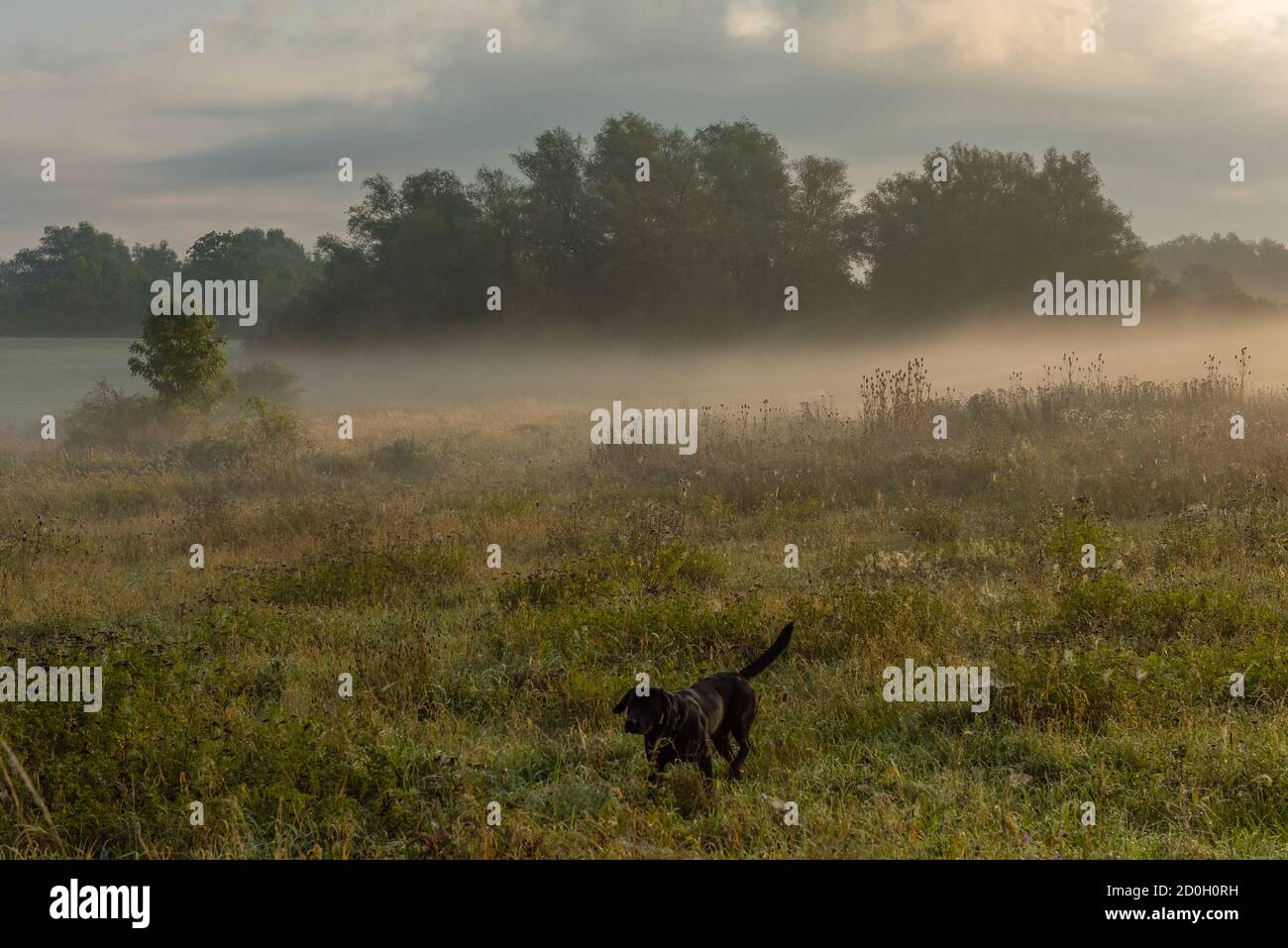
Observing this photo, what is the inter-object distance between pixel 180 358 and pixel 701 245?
30882 millimetres

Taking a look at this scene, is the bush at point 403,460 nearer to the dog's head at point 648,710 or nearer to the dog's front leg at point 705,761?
the dog's front leg at point 705,761

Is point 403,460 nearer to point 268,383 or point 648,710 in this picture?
point 648,710

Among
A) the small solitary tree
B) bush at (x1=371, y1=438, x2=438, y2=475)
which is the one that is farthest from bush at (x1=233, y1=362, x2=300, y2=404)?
bush at (x1=371, y1=438, x2=438, y2=475)

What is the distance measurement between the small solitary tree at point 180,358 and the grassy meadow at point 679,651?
9259 mm

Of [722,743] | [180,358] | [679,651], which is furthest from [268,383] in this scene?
[722,743]

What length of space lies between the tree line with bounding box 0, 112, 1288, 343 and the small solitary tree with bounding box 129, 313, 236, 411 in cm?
2668

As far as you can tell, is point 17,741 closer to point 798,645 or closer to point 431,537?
point 798,645

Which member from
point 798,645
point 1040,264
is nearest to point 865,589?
point 798,645

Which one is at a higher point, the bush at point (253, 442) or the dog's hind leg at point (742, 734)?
the bush at point (253, 442)

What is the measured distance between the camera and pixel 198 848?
4875 millimetres

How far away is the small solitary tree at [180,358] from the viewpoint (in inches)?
1010

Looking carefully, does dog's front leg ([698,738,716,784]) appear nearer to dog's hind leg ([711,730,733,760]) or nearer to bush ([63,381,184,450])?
dog's hind leg ([711,730,733,760])

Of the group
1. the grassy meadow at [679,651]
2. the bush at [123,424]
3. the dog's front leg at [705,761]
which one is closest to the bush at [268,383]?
the bush at [123,424]
